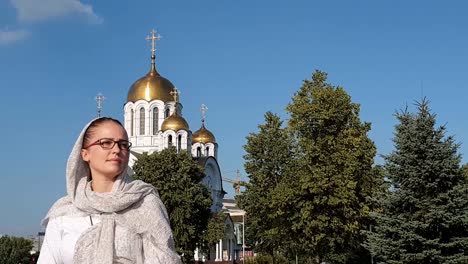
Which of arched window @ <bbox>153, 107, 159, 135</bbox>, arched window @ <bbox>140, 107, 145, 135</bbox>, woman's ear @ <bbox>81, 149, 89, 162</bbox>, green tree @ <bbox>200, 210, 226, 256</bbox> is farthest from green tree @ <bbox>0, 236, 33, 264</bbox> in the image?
woman's ear @ <bbox>81, 149, 89, 162</bbox>

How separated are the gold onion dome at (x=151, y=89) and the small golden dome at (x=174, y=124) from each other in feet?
12.3

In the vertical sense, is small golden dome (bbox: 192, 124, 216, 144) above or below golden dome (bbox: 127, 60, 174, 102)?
below

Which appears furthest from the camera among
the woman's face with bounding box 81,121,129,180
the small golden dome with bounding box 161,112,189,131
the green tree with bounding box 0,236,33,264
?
the small golden dome with bounding box 161,112,189,131

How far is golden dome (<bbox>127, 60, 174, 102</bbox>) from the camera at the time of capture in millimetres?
60766

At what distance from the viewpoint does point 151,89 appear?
61219 mm

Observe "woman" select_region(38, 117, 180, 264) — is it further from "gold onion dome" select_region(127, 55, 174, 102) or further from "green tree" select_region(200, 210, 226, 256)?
"gold onion dome" select_region(127, 55, 174, 102)

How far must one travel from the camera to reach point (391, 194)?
21.6m

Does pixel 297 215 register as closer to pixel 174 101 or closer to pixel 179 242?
pixel 179 242

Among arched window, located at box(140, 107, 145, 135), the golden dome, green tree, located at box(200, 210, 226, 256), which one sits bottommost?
green tree, located at box(200, 210, 226, 256)

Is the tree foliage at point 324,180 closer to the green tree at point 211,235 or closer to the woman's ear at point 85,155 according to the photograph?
the green tree at point 211,235

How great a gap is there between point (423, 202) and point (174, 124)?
38.0 meters

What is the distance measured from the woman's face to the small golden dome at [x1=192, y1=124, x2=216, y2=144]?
63.1 m

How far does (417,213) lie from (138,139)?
42.0 meters

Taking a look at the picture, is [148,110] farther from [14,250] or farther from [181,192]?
[14,250]
